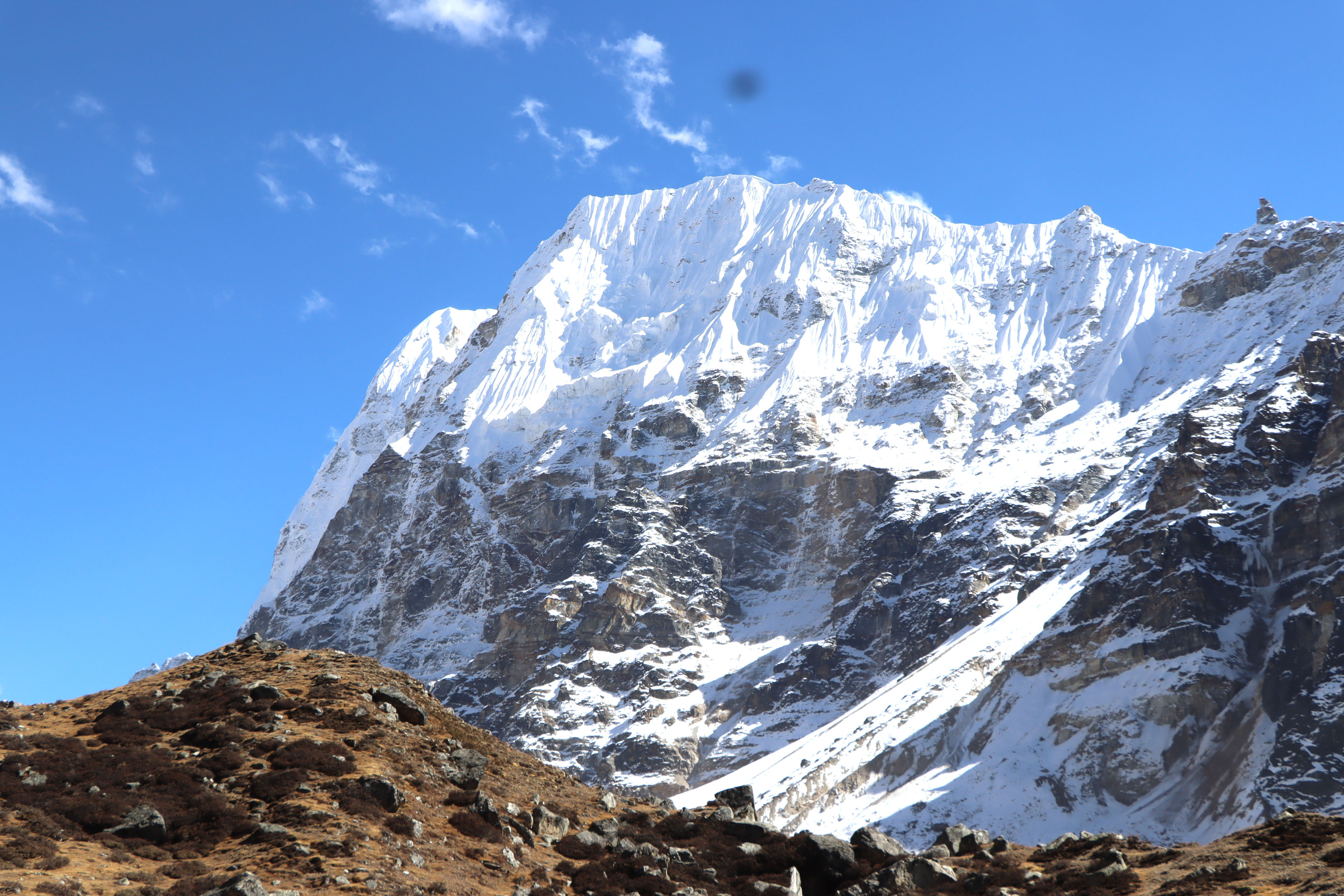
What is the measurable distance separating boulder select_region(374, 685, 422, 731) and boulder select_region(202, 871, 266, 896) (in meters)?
15.5

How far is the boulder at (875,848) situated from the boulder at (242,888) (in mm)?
22051

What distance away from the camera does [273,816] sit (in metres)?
36.6

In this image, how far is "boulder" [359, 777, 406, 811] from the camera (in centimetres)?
3869

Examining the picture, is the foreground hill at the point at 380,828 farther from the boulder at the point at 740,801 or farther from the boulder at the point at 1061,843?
the boulder at the point at 1061,843

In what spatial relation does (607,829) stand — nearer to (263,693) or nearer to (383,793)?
(383,793)

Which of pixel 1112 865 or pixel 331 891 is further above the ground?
pixel 331 891

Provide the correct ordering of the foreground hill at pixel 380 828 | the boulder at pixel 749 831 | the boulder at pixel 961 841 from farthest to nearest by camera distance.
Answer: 1. the boulder at pixel 961 841
2. the boulder at pixel 749 831
3. the foreground hill at pixel 380 828

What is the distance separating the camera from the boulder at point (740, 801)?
49.8 meters

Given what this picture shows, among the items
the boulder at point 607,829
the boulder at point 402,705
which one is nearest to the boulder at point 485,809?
the boulder at point 607,829

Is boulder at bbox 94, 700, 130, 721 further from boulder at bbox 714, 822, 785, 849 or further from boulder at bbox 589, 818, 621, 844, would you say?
boulder at bbox 714, 822, 785, 849

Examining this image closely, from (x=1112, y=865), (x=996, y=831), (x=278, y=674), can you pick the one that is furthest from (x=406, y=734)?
(x=996, y=831)

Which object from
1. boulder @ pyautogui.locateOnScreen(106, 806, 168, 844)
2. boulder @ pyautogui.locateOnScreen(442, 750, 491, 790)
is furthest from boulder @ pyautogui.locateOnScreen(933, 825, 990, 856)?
boulder @ pyautogui.locateOnScreen(106, 806, 168, 844)

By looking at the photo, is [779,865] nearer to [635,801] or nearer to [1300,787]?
[635,801]

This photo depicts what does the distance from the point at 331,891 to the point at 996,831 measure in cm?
17760
